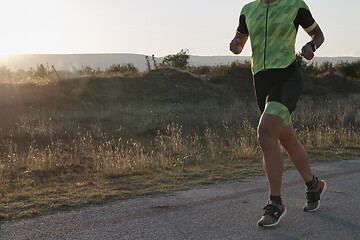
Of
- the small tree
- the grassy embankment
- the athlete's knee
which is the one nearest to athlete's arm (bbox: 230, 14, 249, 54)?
the athlete's knee

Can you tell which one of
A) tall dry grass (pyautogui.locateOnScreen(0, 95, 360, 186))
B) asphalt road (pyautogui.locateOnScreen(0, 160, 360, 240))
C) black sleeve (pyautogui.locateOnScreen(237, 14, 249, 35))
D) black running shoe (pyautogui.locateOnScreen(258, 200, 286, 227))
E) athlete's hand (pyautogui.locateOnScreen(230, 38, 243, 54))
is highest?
black sleeve (pyautogui.locateOnScreen(237, 14, 249, 35))

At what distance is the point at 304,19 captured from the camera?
4215mm

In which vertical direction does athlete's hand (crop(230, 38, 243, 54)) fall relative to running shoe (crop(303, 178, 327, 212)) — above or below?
above

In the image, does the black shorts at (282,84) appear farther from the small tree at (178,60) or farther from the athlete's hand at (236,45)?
the small tree at (178,60)

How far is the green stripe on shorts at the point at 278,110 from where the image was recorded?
403 centimetres

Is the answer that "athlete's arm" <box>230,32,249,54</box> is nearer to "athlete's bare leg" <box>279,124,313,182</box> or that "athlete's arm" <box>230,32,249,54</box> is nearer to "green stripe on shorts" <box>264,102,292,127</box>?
"green stripe on shorts" <box>264,102,292,127</box>

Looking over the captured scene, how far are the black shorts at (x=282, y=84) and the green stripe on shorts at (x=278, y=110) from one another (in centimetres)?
4

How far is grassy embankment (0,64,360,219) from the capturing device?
6418 mm

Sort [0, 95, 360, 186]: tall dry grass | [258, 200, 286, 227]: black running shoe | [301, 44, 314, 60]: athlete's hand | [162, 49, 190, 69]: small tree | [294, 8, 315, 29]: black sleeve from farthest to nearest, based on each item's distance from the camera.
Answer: [162, 49, 190, 69]: small tree, [0, 95, 360, 186]: tall dry grass, [294, 8, 315, 29]: black sleeve, [301, 44, 314, 60]: athlete's hand, [258, 200, 286, 227]: black running shoe

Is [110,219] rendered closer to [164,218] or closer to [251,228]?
[164,218]

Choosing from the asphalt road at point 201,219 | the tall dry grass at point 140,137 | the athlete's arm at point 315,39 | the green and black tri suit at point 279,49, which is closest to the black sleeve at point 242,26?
the green and black tri suit at point 279,49

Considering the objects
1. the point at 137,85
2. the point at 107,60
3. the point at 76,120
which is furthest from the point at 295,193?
the point at 107,60

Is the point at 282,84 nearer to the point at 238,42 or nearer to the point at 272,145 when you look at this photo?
the point at 272,145

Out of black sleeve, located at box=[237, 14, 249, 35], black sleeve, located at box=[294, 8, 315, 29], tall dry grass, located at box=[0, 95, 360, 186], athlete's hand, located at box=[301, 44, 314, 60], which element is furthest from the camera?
tall dry grass, located at box=[0, 95, 360, 186]
